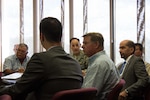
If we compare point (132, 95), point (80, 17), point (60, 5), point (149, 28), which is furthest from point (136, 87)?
point (60, 5)

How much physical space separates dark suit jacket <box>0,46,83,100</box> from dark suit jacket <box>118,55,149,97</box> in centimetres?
152

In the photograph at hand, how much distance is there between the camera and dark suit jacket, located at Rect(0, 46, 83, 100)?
5.36ft

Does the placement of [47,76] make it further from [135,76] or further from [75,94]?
[135,76]

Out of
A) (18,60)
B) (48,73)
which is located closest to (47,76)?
(48,73)

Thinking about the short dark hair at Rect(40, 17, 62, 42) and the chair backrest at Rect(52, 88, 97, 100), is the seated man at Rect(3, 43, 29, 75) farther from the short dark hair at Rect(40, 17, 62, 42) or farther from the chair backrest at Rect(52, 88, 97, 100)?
the chair backrest at Rect(52, 88, 97, 100)

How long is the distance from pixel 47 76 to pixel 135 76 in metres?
1.97

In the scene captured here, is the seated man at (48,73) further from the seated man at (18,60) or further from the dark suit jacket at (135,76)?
the seated man at (18,60)

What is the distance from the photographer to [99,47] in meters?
2.64

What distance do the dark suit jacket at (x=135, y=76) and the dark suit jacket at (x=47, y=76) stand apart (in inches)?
60.0

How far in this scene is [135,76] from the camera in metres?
3.40

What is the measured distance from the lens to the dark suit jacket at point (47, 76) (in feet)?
5.36

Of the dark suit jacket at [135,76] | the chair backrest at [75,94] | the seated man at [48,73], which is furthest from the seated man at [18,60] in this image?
the chair backrest at [75,94]

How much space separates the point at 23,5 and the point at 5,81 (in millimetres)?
4697

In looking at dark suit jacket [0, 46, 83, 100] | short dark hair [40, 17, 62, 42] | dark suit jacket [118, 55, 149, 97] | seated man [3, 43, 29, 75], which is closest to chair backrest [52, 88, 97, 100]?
dark suit jacket [0, 46, 83, 100]
